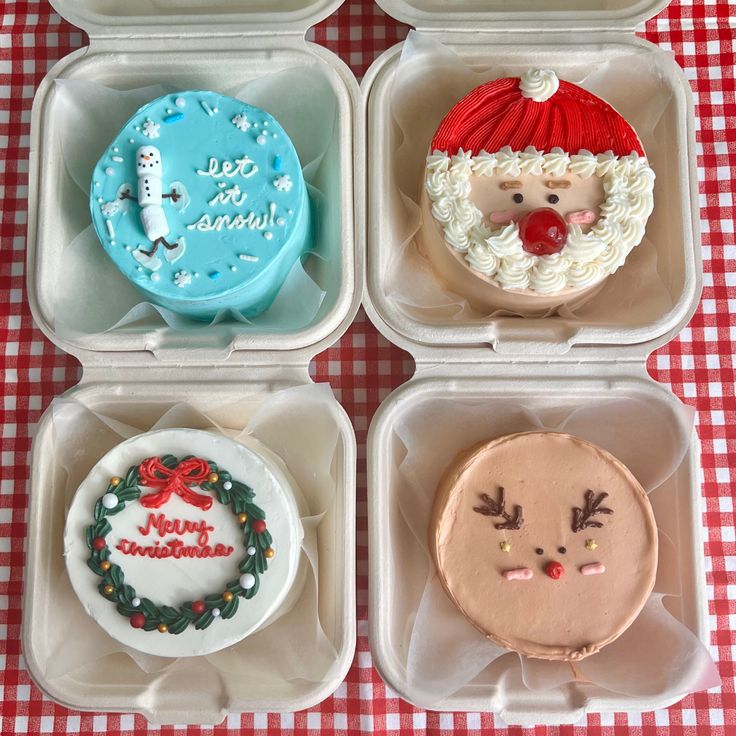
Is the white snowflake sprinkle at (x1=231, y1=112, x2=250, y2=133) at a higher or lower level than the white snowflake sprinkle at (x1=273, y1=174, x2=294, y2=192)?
higher

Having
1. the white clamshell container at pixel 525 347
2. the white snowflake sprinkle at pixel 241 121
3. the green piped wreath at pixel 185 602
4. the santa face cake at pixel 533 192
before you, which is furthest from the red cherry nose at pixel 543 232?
the green piped wreath at pixel 185 602

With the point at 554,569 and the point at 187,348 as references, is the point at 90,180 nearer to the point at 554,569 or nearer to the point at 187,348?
the point at 187,348

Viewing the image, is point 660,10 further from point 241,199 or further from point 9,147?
point 9,147

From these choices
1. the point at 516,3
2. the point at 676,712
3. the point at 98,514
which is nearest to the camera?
the point at 98,514

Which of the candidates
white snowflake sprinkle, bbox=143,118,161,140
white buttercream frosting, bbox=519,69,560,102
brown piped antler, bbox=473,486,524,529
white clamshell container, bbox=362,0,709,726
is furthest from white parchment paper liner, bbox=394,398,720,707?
white snowflake sprinkle, bbox=143,118,161,140

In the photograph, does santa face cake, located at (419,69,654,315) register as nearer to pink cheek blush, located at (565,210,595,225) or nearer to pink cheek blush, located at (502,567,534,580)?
pink cheek blush, located at (565,210,595,225)

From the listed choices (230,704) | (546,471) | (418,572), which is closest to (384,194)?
(546,471)
